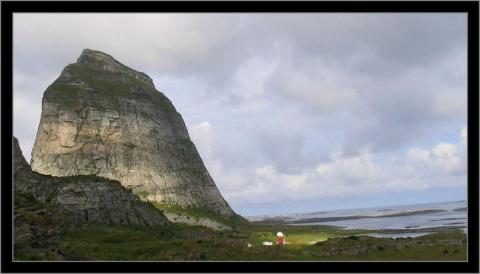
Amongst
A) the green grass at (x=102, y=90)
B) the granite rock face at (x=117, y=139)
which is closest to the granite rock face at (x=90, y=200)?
the granite rock face at (x=117, y=139)

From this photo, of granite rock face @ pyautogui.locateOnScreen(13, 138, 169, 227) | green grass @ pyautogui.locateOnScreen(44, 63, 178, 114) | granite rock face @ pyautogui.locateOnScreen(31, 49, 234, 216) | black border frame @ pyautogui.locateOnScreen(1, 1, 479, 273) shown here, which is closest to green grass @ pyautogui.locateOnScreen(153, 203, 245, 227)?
granite rock face @ pyautogui.locateOnScreen(31, 49, 234, 216)

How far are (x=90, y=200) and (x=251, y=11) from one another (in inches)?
3242

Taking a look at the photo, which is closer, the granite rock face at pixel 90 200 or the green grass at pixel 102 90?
the granite rock face at pixel 90 200

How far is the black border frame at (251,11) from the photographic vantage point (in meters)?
16.4

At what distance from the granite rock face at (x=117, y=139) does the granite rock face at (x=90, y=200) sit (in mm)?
32633

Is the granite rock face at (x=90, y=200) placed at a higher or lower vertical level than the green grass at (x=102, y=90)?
lower

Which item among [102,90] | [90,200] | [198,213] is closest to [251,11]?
[90,200]

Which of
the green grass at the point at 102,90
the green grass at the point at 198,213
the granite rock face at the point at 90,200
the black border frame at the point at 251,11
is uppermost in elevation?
the green grass at the point at 102,90

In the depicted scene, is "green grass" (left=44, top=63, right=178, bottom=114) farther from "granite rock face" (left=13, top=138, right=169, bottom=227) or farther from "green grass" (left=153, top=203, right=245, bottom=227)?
"granite rock face" (left=13, top=138, right=169, bottom=227)

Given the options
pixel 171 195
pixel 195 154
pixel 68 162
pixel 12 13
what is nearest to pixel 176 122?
pixel 195 154

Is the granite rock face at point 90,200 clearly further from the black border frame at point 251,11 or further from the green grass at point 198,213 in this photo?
the black border frame at point 251,11

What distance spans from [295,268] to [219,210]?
468 ft

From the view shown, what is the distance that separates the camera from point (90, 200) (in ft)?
306

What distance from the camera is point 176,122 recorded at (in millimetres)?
168500
